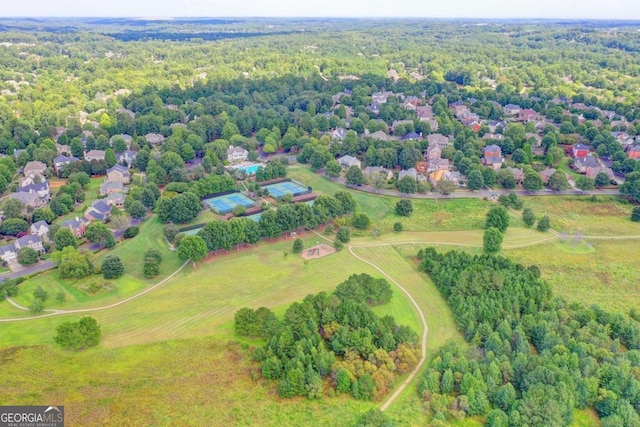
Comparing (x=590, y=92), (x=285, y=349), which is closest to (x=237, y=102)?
(x=285, y=349)

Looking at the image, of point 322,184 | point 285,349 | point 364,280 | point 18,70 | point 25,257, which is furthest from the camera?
point 18,70

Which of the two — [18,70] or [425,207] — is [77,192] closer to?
[425,207]

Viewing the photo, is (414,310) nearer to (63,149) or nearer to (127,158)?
(127,158)

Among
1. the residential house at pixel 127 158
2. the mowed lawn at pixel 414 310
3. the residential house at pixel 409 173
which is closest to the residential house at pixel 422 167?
the residential house at pixel 409 173

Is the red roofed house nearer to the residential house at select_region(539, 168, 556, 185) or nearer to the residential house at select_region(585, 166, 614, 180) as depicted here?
the residential house at select_region(585, 166, 614, 180)

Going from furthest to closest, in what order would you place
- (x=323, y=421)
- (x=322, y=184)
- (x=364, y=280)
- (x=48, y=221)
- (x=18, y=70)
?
(x=18, y=70)
(x=322, y=184)
(x=48, y=221)
(x=364, y=280)
(x=323, y=421)

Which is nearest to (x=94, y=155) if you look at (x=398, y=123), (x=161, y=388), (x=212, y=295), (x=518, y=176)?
(x=212, y=295)

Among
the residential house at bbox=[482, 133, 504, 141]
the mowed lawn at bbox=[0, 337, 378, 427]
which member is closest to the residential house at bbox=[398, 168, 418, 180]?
the residential house at bbox=[482, 133, 504, 141]
